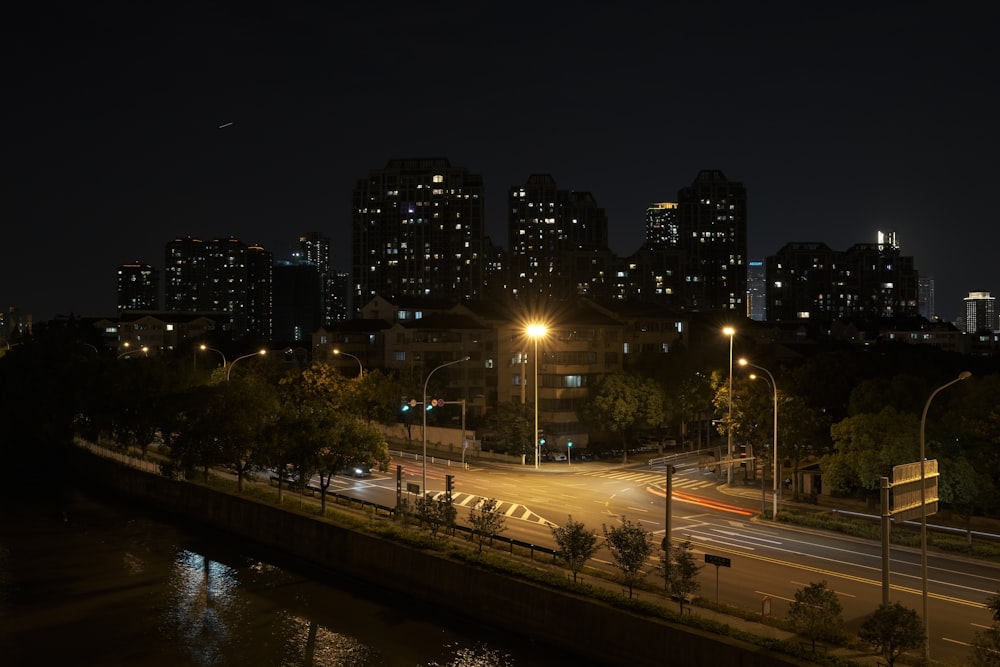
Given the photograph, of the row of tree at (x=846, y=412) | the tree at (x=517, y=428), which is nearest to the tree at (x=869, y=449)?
the row of tree at (x=846, y=412)

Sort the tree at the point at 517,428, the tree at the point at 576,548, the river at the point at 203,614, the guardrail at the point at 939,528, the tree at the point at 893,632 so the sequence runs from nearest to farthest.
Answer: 1. the tree at the point at 893,632
2. the tree at the point at 576,548
3. the river at the point at 203,614
4. the guardrail at the point at 939,528
5. the tree at the point at 517,428

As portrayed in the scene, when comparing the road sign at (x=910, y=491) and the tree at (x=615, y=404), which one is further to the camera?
the tree at (x=615, y=404)

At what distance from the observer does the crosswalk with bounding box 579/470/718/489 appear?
54.9 meters

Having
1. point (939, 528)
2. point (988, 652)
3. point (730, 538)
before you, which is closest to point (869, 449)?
point (939, 528)

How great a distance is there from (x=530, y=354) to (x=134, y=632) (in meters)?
46.1

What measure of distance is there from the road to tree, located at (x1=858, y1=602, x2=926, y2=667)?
3029mm

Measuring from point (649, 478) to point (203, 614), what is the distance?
32390 millimetres

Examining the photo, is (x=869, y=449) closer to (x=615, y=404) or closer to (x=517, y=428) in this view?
(x=615, y=404)

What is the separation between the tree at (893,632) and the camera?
2020cm

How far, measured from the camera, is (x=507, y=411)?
67.1 metres

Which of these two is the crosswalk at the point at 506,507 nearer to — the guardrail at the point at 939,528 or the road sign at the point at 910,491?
the guardrail at the point at 939,528

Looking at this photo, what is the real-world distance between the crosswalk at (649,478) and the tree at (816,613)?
103 ft

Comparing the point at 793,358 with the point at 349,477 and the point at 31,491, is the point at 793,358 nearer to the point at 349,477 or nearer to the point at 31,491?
the point at 349,477

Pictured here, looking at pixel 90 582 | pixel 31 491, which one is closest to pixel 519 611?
pixel 90 582
